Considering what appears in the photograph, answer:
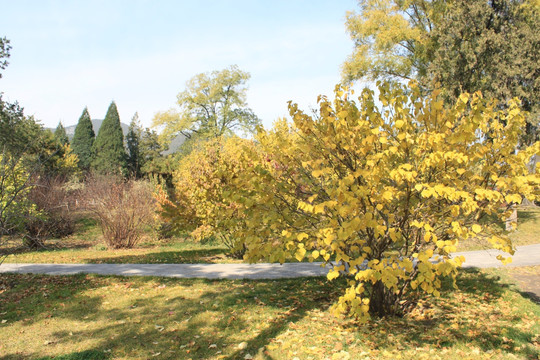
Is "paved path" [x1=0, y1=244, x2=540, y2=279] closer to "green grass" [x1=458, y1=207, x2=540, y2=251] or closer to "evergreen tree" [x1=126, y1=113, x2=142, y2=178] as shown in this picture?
"green grass" [x1=458, y1=207, x2=540, y2=251]

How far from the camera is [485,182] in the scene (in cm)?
381

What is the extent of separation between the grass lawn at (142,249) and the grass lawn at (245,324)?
2.04 meters

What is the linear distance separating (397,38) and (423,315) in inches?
684

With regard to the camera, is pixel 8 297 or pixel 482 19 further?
pixel 482 19

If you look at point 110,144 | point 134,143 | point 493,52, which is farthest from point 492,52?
point 134,143

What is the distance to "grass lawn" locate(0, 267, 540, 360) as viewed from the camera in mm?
3766

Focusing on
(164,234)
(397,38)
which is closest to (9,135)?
(164,234)

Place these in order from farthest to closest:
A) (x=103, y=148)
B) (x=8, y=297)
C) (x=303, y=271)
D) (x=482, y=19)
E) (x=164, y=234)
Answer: (x=103, y=148), (x=164, y=234), (x=482, y=19), (x=303, y=271), (x=8, y=297)

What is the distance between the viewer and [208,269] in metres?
7.82

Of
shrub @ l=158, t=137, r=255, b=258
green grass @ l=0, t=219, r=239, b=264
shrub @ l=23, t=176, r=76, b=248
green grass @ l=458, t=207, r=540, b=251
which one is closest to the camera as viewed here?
shrub @ l=158, t=137, r=255, b=258

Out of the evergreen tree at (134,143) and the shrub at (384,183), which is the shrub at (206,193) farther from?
the evergreen tree at (134,143)

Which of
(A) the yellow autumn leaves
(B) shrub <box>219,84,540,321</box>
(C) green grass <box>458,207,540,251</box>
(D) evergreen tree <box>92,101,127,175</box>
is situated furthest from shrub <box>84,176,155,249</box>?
(D) evergreen tree <box>92,101,127,175</box>

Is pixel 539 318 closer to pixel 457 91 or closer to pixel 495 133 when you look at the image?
pixel 495 133

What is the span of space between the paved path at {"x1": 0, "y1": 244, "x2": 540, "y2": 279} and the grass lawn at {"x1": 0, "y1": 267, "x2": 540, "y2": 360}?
2.33ft
